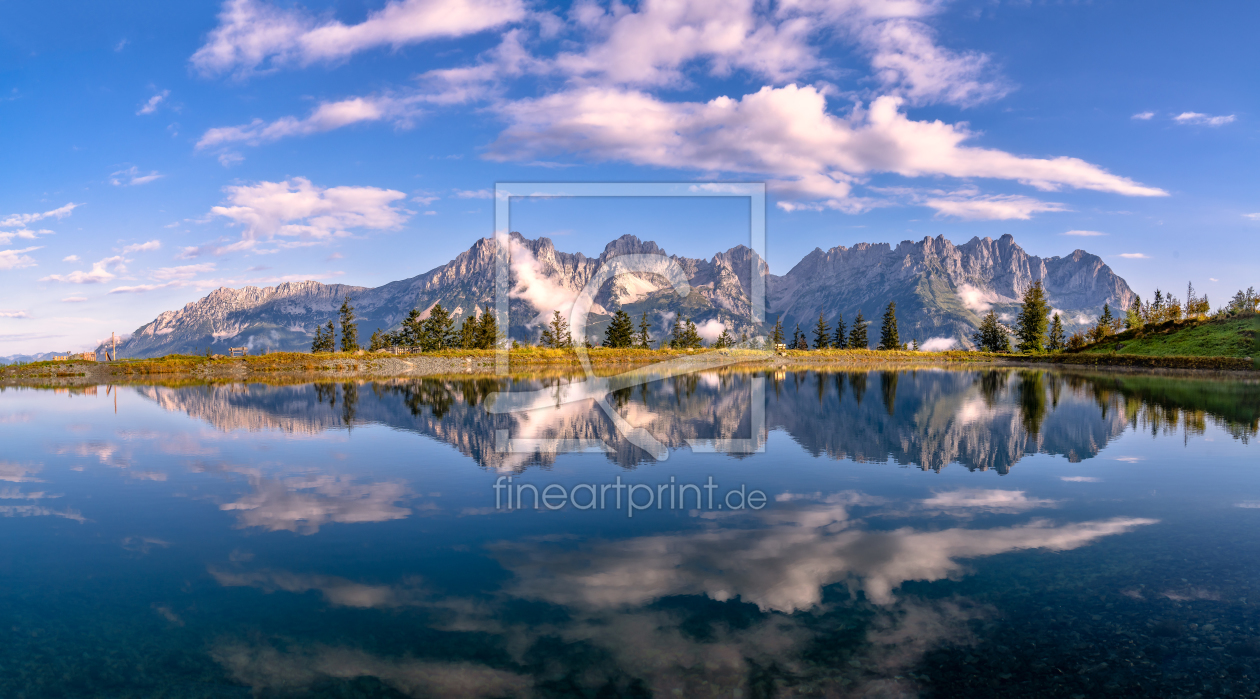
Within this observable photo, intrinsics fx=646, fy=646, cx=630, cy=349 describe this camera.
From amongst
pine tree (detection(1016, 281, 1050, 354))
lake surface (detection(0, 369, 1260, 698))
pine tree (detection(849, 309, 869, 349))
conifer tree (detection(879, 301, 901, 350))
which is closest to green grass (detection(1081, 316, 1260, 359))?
pine tree (detection(1016, 281, 1050, 354))

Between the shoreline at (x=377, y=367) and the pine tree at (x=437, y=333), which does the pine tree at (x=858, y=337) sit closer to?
the shoreline at (x=377, y=367)

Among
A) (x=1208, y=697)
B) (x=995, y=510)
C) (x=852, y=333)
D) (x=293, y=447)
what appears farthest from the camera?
(x=852, y=333)

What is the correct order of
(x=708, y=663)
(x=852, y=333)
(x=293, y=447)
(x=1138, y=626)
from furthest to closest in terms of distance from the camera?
(x=852, y=333)
(x=293, y=447)
(x=1138, y=626)
(x=708, y=663)

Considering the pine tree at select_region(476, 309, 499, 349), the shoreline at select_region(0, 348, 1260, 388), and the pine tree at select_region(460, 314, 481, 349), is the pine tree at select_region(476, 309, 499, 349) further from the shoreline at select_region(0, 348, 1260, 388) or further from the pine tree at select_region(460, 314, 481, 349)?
the shoreline at select_region(0, 348, 1260, 388)

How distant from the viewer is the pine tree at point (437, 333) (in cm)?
13388

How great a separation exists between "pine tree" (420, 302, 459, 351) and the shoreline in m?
16.3

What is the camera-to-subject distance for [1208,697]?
797 cm

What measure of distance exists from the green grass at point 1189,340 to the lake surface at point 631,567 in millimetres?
84444

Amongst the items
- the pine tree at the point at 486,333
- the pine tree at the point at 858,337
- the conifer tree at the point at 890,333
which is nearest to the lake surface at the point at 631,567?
the pine tree at the point at 486,333

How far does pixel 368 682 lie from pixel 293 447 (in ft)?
69.6

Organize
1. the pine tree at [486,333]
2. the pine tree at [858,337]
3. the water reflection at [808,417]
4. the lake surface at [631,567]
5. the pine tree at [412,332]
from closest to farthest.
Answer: the lake surface at [631,567] → the water reflection at [808,417] → the pine tree at [412,332] → the pine tree at [486,333] → the pine tree at [858,337]

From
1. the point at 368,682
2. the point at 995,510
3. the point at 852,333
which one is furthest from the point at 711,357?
the point at 368,682

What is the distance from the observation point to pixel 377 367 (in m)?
105

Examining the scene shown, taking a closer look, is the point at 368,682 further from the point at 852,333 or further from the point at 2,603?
the point at 852,333
